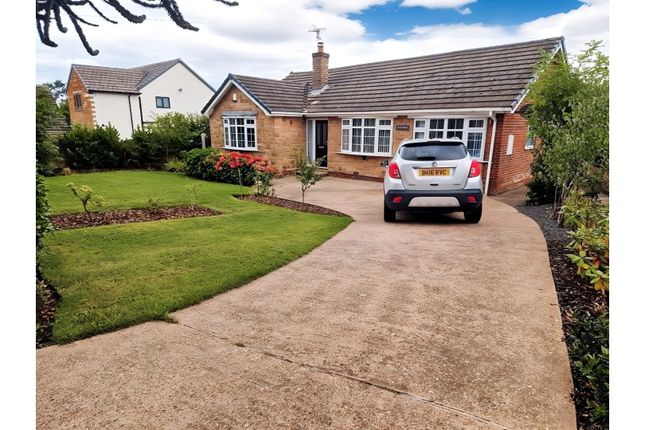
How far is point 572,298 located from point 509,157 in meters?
10.2

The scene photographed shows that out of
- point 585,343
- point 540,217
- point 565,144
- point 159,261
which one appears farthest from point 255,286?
point 540,217

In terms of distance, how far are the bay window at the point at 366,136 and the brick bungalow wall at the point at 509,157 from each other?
4114mm

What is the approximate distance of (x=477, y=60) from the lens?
14344mm

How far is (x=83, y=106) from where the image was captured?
28781mm

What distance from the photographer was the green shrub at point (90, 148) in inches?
629

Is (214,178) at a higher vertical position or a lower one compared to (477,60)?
lower

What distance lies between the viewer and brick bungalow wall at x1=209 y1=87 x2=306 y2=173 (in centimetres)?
1642

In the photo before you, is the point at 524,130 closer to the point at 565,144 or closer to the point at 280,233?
the point at 565,144

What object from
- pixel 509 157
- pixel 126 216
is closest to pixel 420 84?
pixel 509 157

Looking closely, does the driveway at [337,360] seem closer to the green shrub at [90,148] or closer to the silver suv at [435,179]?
the silver suv at [435,179]

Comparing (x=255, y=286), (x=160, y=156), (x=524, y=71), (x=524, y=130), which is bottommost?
(x=255, y=286)

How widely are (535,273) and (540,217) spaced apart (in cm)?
438

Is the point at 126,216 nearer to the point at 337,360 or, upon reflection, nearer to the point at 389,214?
the point at 389,214

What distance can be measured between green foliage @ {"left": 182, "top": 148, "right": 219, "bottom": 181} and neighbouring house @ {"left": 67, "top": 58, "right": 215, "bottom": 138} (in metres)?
12.2
